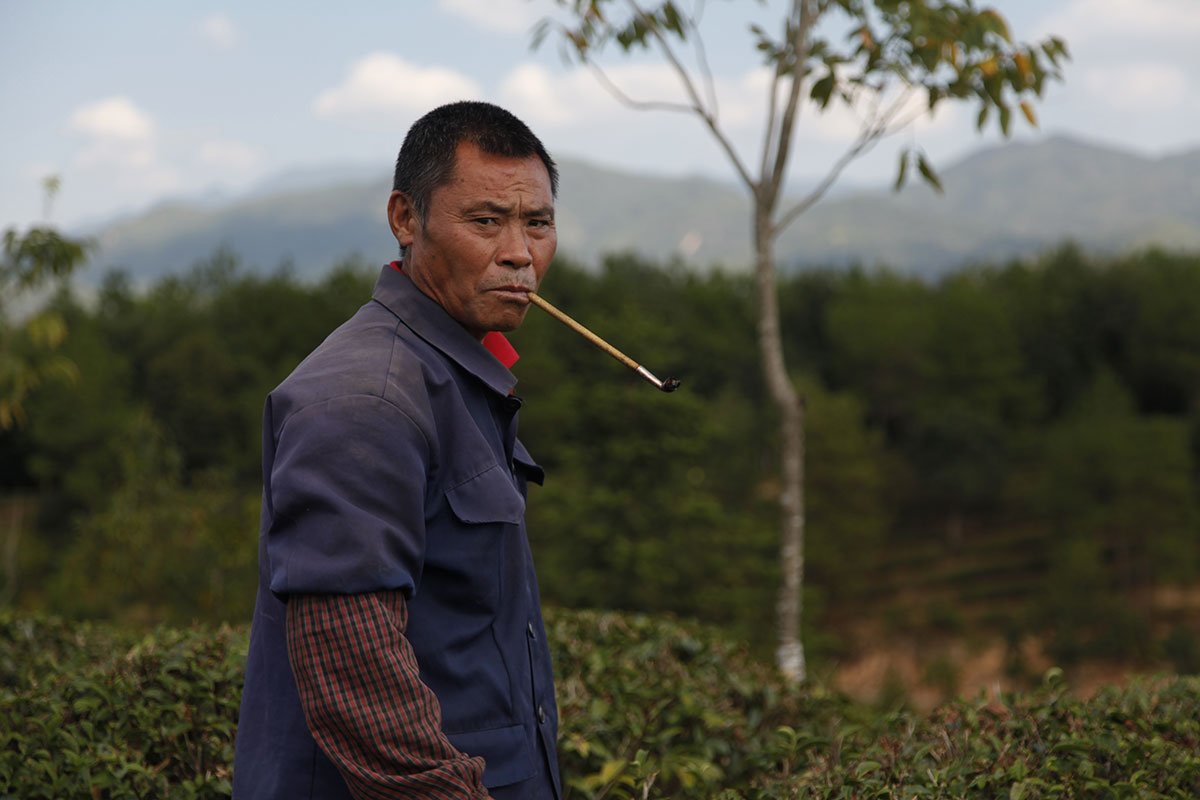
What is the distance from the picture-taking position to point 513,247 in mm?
2107

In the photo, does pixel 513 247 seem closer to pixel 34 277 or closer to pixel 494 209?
pixel 494 209

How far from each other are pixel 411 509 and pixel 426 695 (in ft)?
1.02

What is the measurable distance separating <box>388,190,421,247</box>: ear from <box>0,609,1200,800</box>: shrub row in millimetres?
1418

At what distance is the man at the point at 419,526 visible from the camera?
5.57ft

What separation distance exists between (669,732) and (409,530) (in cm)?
216

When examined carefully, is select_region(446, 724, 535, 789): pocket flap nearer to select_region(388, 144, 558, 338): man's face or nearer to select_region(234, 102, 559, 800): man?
select_region(234, 102, 559, 800): man

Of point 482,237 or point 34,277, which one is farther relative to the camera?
point 34,277

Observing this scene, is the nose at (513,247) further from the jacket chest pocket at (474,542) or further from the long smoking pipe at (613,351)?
the jacket chest pocket at (474,542)

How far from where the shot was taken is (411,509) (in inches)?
70.7

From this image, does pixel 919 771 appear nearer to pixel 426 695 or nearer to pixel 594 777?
pixel 594 777

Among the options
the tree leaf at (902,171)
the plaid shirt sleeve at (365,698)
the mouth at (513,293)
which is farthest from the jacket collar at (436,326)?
the tree leaf at (902,171)

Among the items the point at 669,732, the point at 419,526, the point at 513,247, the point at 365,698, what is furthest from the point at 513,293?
the point at 669,732

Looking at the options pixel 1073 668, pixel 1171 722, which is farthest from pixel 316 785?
pixel 1073 668

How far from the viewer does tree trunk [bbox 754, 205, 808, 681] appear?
8.47 metres
